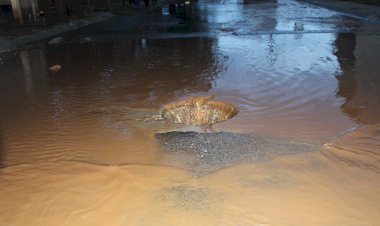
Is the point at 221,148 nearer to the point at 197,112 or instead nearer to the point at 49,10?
the point at 197,112

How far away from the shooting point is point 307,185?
4398 millimetres

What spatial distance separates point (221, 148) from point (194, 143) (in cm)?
44

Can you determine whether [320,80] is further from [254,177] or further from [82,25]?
[82,25]

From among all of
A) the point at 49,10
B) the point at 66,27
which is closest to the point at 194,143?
the point at 66,27

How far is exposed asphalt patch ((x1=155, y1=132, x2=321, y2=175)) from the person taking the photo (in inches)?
195

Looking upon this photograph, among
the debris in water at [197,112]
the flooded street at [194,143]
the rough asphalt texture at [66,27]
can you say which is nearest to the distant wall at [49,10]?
the rough asphalt texture at [66,27]

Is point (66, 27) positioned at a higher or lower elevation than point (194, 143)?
higher

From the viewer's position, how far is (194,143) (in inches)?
217

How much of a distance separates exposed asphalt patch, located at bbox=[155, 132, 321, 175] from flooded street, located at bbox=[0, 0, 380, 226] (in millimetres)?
27

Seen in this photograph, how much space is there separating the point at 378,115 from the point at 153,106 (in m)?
4.08

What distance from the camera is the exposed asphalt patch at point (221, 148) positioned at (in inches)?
195

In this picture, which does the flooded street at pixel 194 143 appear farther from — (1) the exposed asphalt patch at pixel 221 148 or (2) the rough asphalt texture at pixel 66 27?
(2) the rough asphalt texture at pixel 66 27

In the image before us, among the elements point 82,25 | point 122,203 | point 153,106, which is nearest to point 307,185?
point 122,203

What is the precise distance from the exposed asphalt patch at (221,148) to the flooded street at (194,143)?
27 mm
